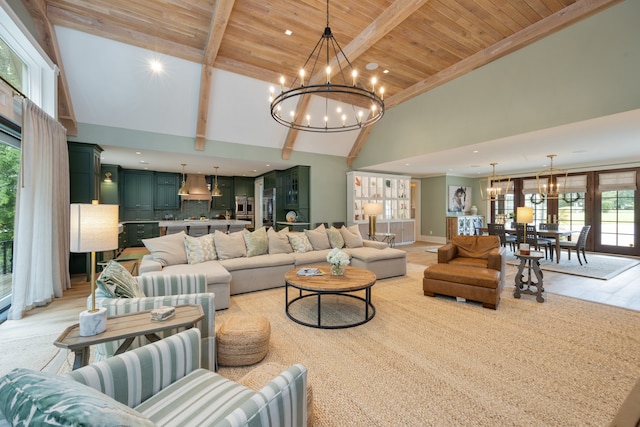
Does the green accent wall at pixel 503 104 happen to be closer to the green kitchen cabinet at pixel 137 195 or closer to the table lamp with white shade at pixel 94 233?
the green kitchen cabinet at pixel 137 195

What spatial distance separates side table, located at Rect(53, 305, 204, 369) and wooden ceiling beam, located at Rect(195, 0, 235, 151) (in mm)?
3650

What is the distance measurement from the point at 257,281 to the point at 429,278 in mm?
2591

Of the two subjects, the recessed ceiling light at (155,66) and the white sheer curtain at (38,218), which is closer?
the white sheer curtain at (38,218)

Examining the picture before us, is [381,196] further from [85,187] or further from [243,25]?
[85,187]

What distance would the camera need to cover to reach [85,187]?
5.08 m

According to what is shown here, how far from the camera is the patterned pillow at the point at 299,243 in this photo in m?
5.01

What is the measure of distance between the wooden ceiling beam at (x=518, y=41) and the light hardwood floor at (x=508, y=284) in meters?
3.88

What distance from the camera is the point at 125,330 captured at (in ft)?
5.34

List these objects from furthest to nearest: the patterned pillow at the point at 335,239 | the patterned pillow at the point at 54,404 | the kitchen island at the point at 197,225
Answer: the kitchen island at the point at 197,225, the patterned pillow at the point at 335,239, the patterned pillow at the point at 54,404

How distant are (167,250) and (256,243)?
132cm

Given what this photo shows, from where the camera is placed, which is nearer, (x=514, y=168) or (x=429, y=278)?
(x=429, y=278)

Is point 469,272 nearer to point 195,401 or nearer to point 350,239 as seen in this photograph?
point 350,239

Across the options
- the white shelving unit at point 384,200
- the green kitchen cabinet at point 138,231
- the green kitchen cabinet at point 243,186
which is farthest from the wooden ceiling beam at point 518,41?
the green kitchen cabinet at point 138,231

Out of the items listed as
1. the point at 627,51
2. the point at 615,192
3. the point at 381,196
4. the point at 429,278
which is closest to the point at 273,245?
the point at 429,278
